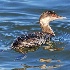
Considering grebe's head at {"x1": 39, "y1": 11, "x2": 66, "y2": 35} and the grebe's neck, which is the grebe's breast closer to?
the grebe's neck

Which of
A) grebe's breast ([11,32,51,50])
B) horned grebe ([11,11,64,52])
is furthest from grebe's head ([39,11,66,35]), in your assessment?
grebe's breast ([11,32,51,50])

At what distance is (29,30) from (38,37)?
4.32 feet

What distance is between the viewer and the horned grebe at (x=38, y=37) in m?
10.2

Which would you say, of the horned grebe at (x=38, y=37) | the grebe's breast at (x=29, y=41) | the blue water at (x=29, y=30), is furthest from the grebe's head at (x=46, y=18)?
the grebe's breast at (x=29, y=41)

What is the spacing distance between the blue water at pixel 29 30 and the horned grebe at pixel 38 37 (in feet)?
0.56

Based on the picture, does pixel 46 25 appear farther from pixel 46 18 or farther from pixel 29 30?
pixel 29 30

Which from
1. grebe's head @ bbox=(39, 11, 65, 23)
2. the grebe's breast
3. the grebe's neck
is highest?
grebe's head @ bbox=(39, 11, 65, 23)

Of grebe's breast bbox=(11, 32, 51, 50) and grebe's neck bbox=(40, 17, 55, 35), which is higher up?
grebe's neck bbox=(40, 17, 55, 35)

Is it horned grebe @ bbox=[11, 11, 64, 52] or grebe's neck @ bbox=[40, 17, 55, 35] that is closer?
horned grebe @ bbox=[11, 11, 64, 52]

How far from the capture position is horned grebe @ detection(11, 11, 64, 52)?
1020cm

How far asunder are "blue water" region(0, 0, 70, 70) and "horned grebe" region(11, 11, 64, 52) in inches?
6.7

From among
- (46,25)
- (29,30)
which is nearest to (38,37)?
(29,30)

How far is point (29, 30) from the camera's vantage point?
1202 centimetres

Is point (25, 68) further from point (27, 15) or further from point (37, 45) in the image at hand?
point (27, 15)
